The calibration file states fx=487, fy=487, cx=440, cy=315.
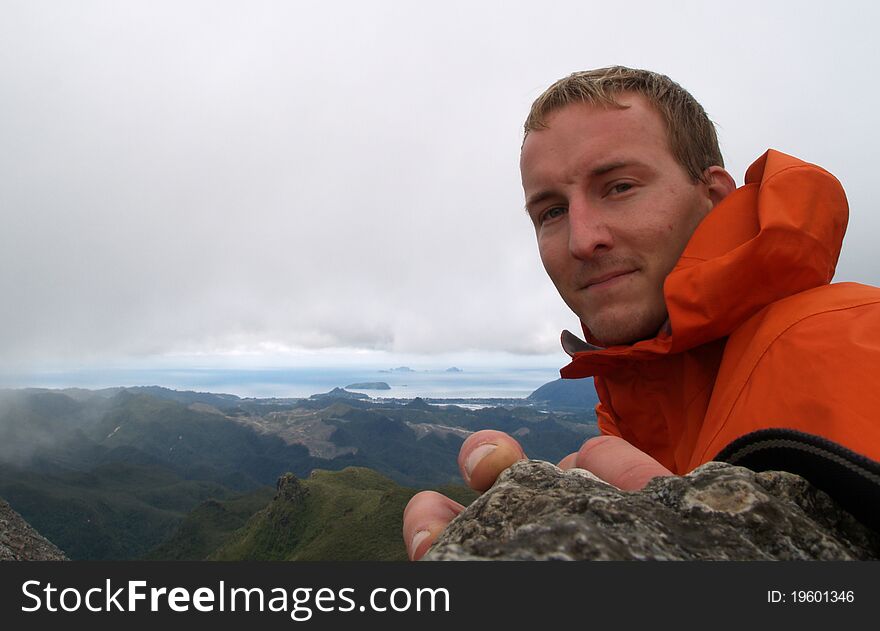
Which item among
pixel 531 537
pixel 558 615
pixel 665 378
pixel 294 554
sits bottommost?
Result: pixel 294 554

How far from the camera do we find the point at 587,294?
505 cm

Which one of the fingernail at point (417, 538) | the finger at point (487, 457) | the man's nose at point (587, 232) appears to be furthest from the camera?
the man's nose at point (587, 232)

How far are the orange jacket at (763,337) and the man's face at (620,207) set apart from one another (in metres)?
0.38

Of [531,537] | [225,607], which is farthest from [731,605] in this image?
[225,607]

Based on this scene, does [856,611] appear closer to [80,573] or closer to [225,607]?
[225,607]

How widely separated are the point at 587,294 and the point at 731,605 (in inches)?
128

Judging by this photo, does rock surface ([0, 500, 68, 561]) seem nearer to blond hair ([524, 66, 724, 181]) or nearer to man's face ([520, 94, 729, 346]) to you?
man's face ([520, 94, 729, 346])

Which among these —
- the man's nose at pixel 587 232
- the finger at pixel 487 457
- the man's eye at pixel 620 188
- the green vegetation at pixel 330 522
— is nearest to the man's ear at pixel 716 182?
the man's eye at pixel 620 188

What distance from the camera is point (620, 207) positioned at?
15.7 feet

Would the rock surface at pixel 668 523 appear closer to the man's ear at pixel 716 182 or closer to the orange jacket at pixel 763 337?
the orange jacket at pixel 763 337

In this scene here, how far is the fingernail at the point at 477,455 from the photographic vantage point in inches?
141

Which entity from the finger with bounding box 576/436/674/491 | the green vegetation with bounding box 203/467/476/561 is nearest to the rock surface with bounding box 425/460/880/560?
the finger with bounding box 576/436/674/491

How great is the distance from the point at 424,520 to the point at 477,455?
0.59m

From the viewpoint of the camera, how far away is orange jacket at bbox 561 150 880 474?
302 centimetres
